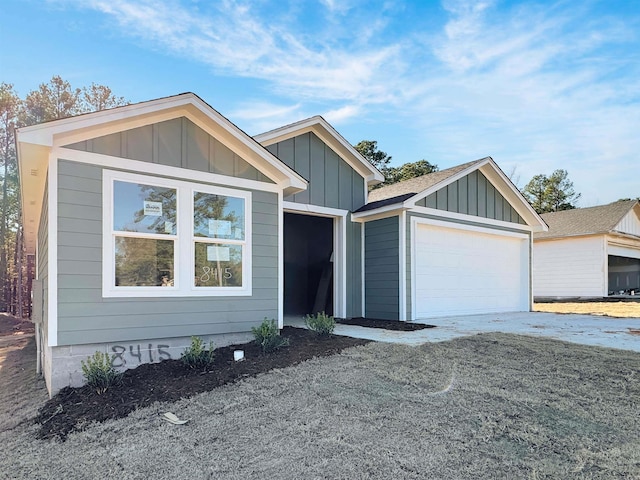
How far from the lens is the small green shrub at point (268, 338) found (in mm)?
5772

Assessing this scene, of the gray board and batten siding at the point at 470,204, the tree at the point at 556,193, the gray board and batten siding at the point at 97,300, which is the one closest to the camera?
the gray board and batten siding at the point at 97,300

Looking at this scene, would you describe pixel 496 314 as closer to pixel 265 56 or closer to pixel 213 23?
pixel 265 56

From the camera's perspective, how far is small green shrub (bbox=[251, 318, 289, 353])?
577 centimetres

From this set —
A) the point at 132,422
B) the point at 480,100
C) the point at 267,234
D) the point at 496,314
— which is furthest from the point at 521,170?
the point at 132,422

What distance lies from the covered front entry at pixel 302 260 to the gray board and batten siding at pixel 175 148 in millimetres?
5509

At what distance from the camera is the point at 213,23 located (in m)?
8.39

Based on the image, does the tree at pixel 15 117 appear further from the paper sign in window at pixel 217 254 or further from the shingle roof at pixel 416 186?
the paper sign in window at pixel 217 254

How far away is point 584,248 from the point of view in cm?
1831

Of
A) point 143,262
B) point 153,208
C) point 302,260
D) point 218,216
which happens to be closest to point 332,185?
point 302,260

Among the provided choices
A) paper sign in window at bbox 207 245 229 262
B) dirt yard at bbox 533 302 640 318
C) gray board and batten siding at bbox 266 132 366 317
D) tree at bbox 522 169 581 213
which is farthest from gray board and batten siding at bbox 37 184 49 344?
tree at bbox 522 169 581 213

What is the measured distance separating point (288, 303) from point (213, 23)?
750cm

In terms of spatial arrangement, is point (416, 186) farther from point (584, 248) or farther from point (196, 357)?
point (584, 248)

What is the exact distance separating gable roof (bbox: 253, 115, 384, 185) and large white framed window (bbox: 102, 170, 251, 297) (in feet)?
8.59

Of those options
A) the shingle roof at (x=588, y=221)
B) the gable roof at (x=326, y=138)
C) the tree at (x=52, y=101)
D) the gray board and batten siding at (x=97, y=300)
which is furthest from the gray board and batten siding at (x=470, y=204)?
the tree at (x=52, y=101)
